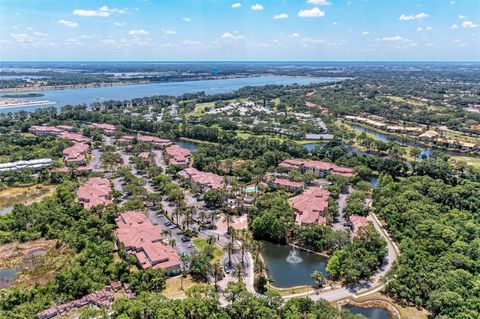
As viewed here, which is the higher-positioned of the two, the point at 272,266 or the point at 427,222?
the point at 427,222

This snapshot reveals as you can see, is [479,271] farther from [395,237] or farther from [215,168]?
[215,168]

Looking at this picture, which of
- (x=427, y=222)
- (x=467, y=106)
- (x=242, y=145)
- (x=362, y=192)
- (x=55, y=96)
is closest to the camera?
(x=427, y=222)

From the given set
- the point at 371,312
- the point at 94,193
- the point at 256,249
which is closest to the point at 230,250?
the point at 256,249

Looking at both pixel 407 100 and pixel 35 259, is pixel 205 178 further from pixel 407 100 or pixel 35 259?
pixel 407 100

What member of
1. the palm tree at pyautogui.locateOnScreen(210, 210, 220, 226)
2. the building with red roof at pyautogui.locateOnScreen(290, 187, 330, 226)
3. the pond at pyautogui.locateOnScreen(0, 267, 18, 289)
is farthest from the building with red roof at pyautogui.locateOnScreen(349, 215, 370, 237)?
the pond at pyautogui.locateOnScreen(0, 267, 18, 289)

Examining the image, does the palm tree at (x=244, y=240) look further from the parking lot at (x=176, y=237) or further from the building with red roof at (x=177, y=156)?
the building with red roof at (x=177, y=156)

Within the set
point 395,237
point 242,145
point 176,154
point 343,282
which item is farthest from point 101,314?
point 242,145
